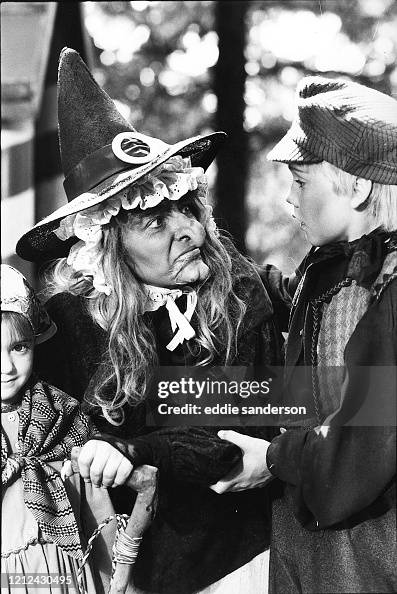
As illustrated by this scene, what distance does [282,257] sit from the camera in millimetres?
1892

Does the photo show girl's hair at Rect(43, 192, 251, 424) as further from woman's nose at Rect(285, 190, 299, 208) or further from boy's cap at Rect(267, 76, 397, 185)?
boy's cap at Rect(267, 76, 397, 185)

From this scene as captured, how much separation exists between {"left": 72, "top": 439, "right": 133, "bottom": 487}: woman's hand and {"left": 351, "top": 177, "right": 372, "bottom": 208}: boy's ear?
0.72 metres

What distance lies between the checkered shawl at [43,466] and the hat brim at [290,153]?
2.40 feet

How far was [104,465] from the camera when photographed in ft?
5.28

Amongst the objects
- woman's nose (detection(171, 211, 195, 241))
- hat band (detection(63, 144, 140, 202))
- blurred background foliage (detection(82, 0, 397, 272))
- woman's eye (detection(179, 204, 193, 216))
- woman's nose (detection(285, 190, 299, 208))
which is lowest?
woman's nose (detection(171, 211, 195, 241))

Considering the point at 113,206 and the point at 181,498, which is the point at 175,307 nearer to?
the point at 113,206

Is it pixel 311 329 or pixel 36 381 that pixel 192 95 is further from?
pixel 36 381

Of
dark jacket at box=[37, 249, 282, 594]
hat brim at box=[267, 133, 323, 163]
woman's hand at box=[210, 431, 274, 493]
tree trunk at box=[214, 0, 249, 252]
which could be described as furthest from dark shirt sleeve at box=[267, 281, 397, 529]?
tree trunk at box=[214, 0, 249, 252]

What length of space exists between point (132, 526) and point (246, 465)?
11.0 inches

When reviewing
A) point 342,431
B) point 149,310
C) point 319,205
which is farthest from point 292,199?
point 342,431

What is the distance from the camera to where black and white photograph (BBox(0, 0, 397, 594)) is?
63.8 inches

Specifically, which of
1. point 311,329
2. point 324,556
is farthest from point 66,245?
point 324,556

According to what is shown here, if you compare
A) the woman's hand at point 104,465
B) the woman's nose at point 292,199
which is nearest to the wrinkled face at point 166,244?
the woman's nose at point 292,199

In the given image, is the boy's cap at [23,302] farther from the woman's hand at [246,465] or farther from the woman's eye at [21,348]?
the woman's hand at [246,465]
